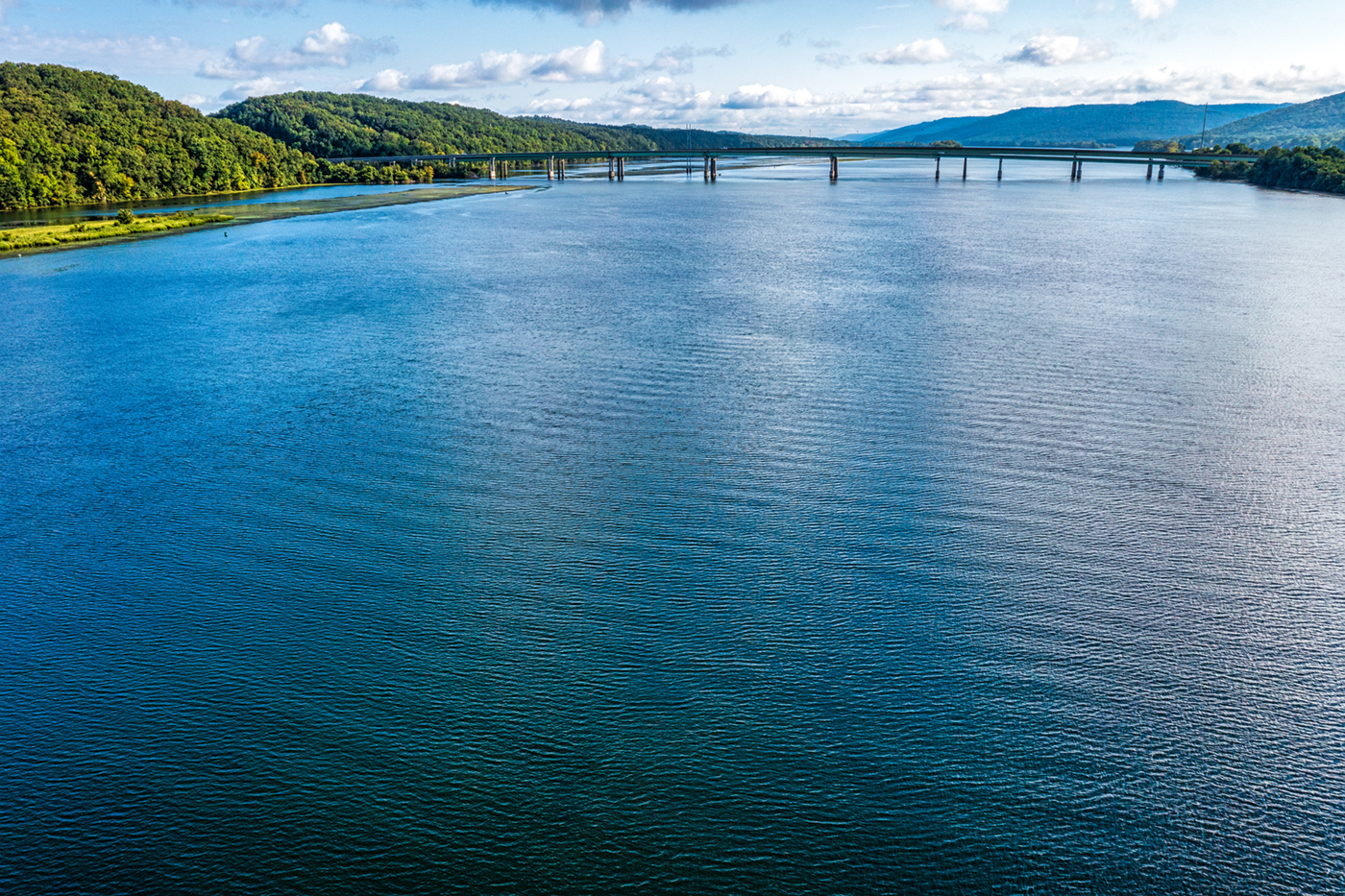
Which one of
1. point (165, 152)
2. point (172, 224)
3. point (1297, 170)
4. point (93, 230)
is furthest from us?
point (165, 152)

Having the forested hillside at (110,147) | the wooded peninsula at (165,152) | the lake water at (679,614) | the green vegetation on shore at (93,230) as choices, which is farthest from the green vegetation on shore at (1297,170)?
the forested hillside at (110,147)

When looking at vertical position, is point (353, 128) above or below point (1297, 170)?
above

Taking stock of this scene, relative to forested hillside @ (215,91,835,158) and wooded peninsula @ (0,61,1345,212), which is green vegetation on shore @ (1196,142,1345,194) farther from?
forested hillside @ (215,91,835,158)

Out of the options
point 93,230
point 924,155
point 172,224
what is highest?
point 924,155

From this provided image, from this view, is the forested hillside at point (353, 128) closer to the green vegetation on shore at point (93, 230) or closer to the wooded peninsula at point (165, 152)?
the wooded peninsula at point (165, 152)

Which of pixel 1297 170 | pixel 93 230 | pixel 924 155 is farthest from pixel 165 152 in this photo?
pixel 1297 170

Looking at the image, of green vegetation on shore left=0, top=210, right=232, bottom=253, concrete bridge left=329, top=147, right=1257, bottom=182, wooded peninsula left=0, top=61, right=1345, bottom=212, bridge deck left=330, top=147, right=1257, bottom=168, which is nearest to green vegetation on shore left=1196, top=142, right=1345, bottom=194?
wooded peninsula left=0, top=61, right=1345, bottom=212

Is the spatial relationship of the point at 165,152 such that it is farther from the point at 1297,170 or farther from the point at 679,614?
the point at 1297,170

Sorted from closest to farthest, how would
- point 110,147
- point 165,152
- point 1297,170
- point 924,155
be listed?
1. point 110,147
2. point 1297,170
3. point 165,152
4. point 924,155
